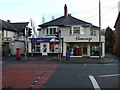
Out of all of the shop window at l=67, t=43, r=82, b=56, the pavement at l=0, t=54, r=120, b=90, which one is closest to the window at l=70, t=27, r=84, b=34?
the shop window at l=67, t=43, r=82, b=56

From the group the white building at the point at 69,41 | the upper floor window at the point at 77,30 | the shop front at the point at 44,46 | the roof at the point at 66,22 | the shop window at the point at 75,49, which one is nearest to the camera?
the white building at the point at 69,41

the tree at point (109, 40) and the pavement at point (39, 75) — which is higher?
the tree at point (109, 40)

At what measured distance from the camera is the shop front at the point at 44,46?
119ft

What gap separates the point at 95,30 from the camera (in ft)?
145

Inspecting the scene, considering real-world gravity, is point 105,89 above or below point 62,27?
below

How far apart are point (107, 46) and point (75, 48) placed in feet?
94.0

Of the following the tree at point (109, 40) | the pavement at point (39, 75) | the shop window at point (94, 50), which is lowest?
the pavement at point (39, 75)

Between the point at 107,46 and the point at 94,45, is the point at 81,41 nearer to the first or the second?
the point at 94,45

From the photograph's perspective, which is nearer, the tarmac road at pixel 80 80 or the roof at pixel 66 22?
the tarmac road at pixel 80 80

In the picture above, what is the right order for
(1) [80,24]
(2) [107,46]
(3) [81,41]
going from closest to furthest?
(3) [81,41] < (1) [80,24] < (2) [107,46]

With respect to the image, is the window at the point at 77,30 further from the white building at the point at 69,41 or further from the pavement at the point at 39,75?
the pavement at the point at 39,75

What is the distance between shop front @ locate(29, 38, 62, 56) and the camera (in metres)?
36.1

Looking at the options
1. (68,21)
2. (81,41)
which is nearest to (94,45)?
(81,41)

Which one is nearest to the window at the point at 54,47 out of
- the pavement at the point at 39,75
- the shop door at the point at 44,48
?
the shop door at the point at 44,48
